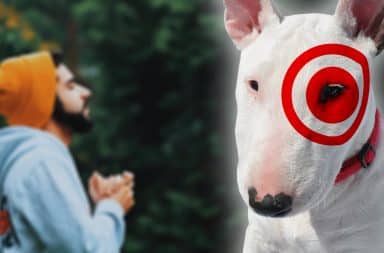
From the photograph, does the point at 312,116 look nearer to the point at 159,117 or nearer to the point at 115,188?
the point at 115,188

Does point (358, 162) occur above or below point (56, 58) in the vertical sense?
above

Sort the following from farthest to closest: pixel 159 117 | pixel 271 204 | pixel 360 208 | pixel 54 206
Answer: pixel 159 117 → pixel 54 206 → pixel 360 208 → pixel 271 204

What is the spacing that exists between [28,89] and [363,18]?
→ 1.45m

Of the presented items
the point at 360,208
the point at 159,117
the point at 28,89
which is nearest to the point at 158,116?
the point at 159,117

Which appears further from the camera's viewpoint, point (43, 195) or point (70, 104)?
point (70, 104)

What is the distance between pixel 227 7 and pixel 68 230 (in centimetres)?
121

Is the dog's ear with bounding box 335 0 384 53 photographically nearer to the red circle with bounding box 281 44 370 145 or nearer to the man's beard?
the red circle with bounding box 281 44 370 145

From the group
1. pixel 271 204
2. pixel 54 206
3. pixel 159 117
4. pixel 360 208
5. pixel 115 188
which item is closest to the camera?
pixel 271 204

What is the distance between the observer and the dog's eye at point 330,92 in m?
0.71

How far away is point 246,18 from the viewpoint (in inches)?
30.8

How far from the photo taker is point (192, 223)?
5.92 meters

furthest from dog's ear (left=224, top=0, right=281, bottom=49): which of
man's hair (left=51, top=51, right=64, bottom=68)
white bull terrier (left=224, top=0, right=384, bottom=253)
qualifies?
man's hair (left=51, top=51, right=64, bottom=68)

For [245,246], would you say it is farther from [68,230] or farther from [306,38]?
[68,230]

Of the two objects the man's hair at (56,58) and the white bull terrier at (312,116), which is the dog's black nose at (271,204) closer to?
the white bull terrier at (312,116)
